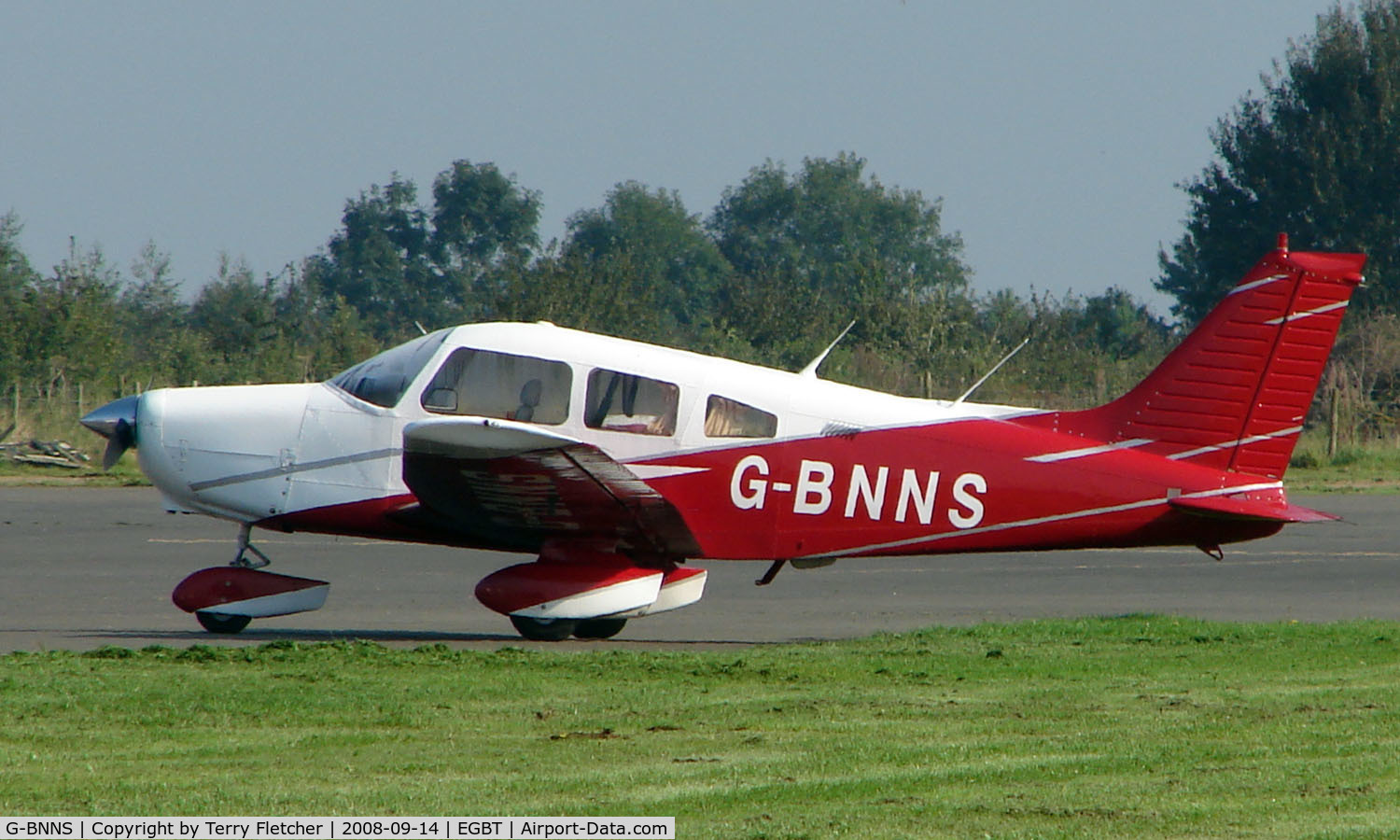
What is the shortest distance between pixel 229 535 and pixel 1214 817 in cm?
1588

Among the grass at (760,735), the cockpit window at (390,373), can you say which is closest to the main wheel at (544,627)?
the grass at (760,735)

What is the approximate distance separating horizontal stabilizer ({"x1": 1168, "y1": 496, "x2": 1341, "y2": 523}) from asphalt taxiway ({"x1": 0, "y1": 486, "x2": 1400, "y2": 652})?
178cm

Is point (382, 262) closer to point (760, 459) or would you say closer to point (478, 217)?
point (478, 217)

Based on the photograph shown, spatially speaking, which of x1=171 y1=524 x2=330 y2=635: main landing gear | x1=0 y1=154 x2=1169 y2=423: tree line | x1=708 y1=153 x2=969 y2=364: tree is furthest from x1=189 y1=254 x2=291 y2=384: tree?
x1=708 y1=153 x2=969 y2=364: tree

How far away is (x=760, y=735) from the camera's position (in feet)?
23.9

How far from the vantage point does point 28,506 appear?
23.1m

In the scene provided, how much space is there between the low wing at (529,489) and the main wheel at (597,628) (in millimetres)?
601

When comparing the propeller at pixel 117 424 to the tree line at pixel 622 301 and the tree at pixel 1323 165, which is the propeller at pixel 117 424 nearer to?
the tree line at pixel 622 301

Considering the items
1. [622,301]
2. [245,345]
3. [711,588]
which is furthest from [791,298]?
[711,588]

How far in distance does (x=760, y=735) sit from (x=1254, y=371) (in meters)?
5.50

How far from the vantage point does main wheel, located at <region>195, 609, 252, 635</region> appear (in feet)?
37.8

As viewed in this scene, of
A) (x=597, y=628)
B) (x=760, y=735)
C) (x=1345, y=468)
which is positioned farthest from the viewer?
(x=1345, y=468)

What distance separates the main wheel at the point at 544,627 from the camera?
1119 centimetres

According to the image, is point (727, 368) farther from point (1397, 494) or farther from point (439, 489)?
point (1397, 494)
